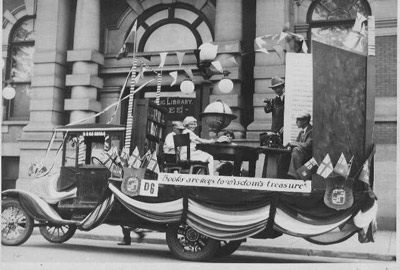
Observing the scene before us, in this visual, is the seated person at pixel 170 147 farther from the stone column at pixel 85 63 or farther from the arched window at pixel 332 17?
the arched window at pixel 332 17

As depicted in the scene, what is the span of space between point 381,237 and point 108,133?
6436mm

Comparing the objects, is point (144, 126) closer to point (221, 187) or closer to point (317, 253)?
point (221, 187)

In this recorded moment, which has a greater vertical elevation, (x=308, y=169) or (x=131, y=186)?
(x=308, y=169)

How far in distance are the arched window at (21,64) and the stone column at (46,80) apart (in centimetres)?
97

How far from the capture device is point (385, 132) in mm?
13953

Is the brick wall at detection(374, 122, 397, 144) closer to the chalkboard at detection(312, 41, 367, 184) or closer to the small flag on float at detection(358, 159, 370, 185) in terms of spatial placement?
the chalkboard at detection(312, 41, 367, 184)

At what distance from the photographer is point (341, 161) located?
8.16m

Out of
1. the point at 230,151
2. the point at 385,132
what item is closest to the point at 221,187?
the point at 230,151

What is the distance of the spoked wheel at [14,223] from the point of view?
33.4ft

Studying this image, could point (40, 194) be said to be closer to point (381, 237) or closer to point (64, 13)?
point (381, 237)

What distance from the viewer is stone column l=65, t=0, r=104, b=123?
640 inches

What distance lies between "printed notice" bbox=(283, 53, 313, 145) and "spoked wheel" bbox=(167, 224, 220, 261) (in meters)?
2.33

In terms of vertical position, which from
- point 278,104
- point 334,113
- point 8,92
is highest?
point 8,92

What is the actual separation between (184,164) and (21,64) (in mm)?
10542
